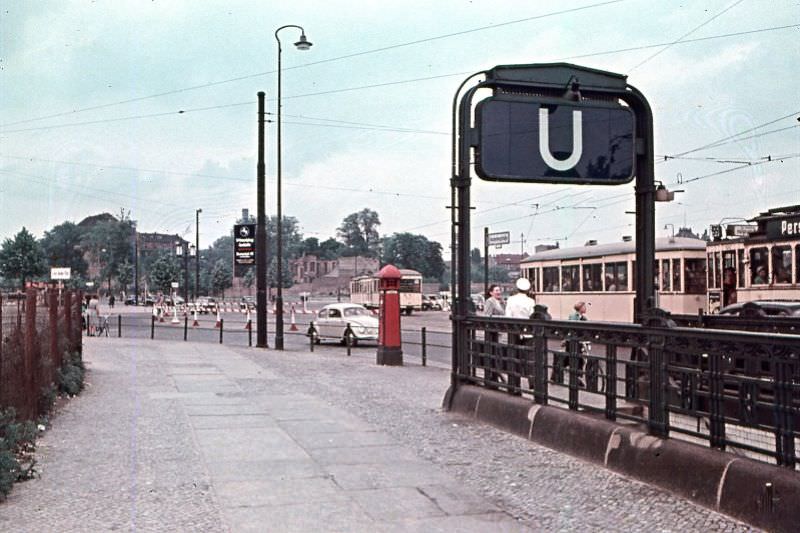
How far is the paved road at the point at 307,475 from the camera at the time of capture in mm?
6262

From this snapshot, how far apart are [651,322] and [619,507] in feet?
6.34

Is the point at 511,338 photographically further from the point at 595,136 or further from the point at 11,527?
the point at 11,527

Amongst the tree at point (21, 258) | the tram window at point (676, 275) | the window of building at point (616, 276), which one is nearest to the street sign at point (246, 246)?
the window of building at point (616, 276)

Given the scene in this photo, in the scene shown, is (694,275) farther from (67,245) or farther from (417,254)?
(67,245)

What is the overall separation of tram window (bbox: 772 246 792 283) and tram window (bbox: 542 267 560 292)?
1199 centimetres

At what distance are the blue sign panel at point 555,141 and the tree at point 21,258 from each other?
80.9 metres

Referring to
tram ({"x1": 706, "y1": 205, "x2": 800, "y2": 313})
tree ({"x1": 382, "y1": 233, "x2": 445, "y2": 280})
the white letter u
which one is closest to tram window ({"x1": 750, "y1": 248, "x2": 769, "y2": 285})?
tram ({"x1": 706, "y1": 205, "x2": 800, "y2": 313})

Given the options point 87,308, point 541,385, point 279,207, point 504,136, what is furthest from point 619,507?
point 87,308

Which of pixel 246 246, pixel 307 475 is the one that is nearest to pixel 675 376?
pixel 307 475

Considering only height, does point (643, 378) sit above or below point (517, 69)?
below

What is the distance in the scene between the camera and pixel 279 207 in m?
29.0

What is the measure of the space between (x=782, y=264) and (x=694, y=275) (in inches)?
235

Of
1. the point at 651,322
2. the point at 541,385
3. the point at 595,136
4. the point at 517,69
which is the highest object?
the point at 517,69

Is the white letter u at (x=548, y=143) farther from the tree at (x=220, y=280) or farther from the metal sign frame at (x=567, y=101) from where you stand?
the tree at (x=220, y=280)
